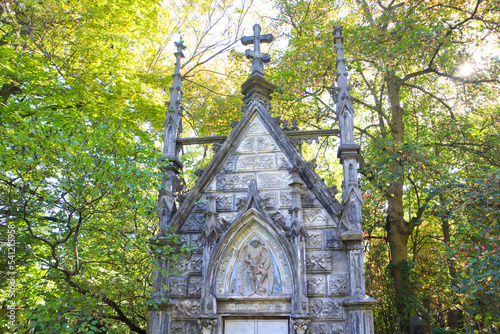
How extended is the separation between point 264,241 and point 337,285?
4.48 ft

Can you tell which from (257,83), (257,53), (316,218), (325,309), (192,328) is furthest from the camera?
(257,53)

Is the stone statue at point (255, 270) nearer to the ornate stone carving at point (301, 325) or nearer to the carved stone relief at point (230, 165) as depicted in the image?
the ornate stone carving at point (301, 325)

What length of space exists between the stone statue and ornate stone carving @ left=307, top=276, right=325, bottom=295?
60cm

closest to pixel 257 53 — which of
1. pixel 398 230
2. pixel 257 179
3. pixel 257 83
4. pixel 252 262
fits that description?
pixel 257 83

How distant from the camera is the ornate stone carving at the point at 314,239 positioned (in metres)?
6.47

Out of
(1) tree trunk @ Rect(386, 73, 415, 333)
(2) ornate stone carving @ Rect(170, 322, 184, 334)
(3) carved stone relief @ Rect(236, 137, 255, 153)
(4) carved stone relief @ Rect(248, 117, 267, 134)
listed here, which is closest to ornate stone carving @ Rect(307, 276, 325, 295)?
(2) ornate stone carving @ Rect(170, 322, 184, 334)

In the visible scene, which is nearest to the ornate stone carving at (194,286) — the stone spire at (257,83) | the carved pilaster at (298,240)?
the carved pilaster at (298,240)

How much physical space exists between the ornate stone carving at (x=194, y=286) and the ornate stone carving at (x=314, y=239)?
193 cm

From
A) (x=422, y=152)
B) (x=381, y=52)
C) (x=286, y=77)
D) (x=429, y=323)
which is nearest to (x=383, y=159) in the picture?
(x=422, y=152)

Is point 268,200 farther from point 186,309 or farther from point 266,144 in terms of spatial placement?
point 186,309

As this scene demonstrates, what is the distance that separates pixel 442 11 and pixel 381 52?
6.12 ft

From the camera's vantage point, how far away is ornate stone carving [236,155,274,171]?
7.09m

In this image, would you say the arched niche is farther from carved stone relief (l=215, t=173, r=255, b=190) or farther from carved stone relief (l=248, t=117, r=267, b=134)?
carved stone relief (l=248, t=117, r=267, b=134)

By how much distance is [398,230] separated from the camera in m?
12.0
